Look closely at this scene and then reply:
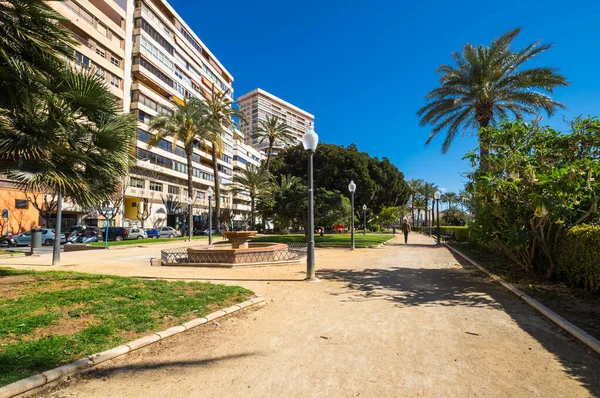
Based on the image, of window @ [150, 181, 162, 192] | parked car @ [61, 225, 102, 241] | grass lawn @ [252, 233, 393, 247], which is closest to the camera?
grass lawn @ [252, 233, 393, 247]

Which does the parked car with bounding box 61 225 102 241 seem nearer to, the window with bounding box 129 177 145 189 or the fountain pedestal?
the window with bounding box 129 177 145 189

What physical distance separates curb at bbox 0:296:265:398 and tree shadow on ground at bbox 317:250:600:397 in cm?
324

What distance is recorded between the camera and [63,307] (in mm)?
5078

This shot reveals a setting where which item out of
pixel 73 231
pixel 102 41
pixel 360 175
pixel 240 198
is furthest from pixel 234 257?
pixel 240 198

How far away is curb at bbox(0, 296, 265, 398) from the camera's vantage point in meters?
2.79

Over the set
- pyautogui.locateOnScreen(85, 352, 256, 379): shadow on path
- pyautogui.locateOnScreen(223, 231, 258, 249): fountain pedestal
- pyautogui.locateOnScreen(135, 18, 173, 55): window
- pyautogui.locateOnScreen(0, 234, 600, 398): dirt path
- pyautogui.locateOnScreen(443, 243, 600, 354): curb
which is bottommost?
pyautogui.locateOnScreen(85, 352, 256, 379): shadow on path

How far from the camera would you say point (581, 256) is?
6.64 m

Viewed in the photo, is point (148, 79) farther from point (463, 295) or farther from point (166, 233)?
point (463, 295)

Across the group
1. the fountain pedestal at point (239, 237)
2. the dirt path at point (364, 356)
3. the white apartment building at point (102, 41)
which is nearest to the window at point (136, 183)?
the white apartment building at point (102, 41)

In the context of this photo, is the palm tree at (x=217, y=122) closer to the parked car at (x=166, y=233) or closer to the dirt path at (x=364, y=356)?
the parked car at (x=166, y=233)

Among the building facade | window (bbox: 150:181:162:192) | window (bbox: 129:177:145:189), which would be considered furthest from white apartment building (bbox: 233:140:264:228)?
window (bbox: 129:177:145:189)

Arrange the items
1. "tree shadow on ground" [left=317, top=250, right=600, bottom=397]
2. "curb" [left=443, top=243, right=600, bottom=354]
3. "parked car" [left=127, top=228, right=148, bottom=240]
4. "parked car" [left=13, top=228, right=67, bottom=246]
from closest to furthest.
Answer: "tree shadow on ground" [left=317, top=250, right=600, bottom=397] → "curb" [left=443, top=243, right=600, bottom=354] → "parked car" [left=13, top=228, right=67, bottom=246] → "parked car" [left=127, top=228, right=148, bottom=240]

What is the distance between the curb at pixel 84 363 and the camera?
9.14ft

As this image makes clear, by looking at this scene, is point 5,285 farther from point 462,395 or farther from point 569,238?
point 569,238
